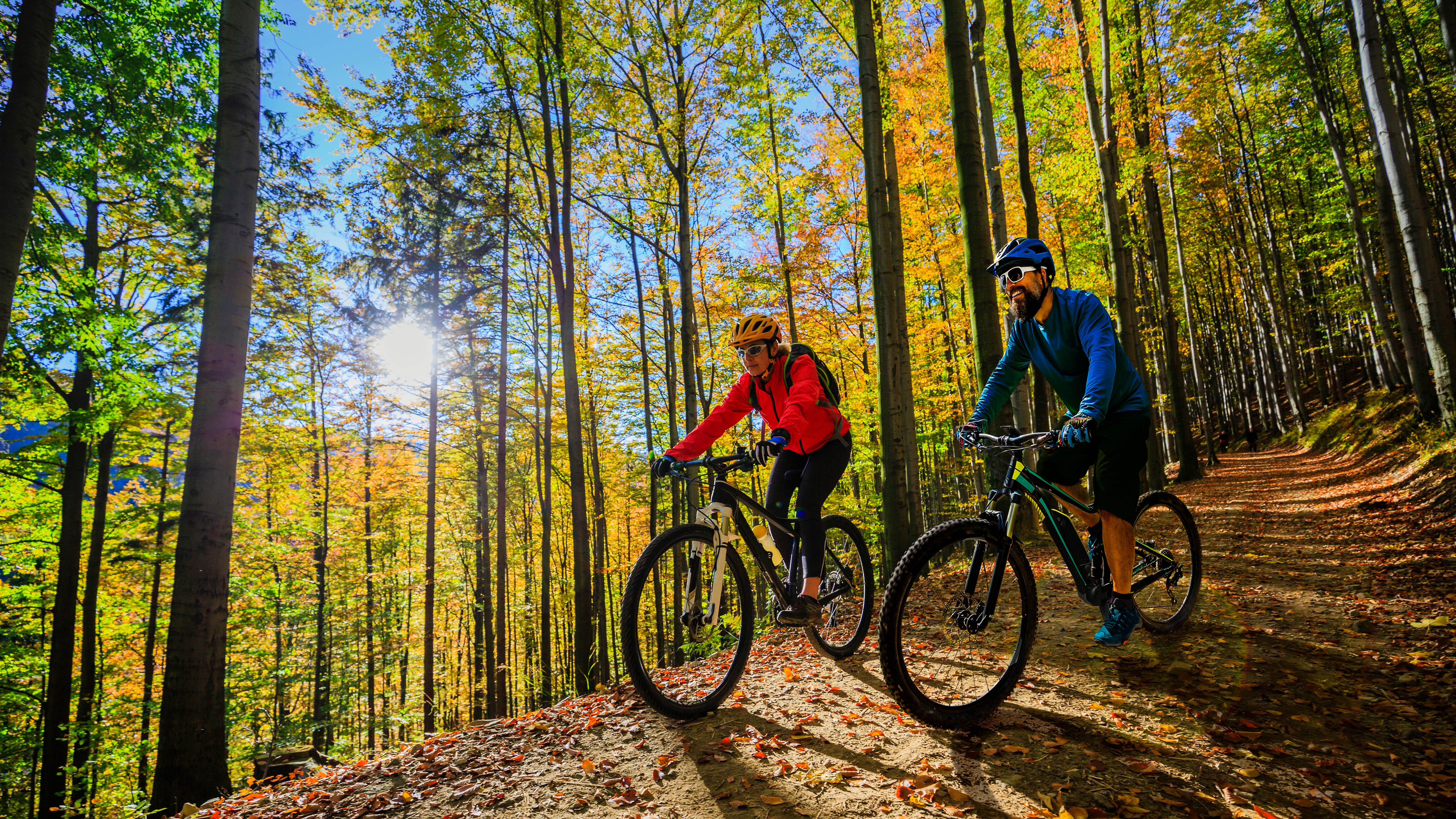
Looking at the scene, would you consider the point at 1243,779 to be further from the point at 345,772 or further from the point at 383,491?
the point at 383,491

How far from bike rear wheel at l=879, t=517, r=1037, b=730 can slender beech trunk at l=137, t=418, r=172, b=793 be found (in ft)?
47.1

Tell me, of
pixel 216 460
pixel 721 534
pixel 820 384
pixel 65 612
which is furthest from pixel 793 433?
pixel 65 612

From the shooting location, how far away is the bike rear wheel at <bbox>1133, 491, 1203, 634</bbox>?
3.65 metres

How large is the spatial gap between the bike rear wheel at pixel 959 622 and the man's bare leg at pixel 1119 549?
579mm

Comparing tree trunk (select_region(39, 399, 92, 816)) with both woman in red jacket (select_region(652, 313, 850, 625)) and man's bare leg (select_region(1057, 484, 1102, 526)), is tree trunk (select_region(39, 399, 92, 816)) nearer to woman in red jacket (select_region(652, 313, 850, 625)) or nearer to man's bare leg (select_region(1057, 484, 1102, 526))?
woman in red jacket (select_region(652, 313, 850, 625))

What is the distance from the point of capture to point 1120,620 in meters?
3.03

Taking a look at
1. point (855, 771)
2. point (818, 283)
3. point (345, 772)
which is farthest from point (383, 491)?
point (855, 771)

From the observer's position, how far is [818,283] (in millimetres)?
16406

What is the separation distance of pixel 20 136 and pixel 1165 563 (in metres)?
9.71

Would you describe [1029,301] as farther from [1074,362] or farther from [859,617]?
[859,617]

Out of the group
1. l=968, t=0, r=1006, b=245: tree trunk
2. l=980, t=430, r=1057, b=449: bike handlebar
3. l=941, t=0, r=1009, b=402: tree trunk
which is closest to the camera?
l=980, t=430, r=1057, b=449: bike handlebar

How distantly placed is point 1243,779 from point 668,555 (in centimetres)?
292

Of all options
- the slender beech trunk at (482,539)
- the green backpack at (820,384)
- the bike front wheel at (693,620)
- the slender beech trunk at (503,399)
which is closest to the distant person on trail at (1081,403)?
the green backpack at (820,384)

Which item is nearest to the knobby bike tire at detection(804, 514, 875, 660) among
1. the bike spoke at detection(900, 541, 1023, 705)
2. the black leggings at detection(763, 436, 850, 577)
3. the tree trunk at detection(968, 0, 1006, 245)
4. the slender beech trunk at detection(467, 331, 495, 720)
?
the black leggings at detection(763, 436, 850, 577)
